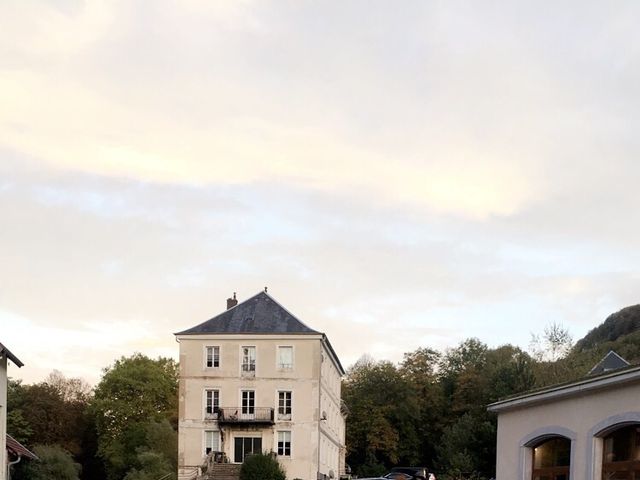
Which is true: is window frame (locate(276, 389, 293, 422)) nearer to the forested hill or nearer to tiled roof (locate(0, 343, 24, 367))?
tiled roof (locate(0, 343, 24, 367))

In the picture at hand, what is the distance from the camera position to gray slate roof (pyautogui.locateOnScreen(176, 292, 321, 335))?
52.6 metres

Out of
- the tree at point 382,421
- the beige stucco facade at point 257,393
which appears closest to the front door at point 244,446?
the beige stucco facade at point 257,393

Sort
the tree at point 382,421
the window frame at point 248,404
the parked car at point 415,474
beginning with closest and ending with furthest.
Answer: the parked car at point 415,474, the window frame at point 248,404, the tree at point 382,421

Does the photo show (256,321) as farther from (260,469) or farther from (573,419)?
(573,419)

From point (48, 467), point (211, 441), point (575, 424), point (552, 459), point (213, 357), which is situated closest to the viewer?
point (575, 424)

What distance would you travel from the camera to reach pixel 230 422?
50938mm

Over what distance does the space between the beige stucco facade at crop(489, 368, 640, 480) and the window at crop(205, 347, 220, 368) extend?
104 feet

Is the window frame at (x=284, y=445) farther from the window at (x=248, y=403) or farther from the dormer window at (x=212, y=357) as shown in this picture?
the dormer window at (x=212, y=357)

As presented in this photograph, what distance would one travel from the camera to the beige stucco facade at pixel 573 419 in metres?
16.3

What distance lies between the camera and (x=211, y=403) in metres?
52.0

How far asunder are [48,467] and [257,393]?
60.7 ft

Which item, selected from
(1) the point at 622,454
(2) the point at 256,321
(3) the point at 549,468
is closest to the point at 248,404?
(2) the point at 256,321

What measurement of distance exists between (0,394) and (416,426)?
5090cm

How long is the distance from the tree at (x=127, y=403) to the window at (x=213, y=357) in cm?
2302
